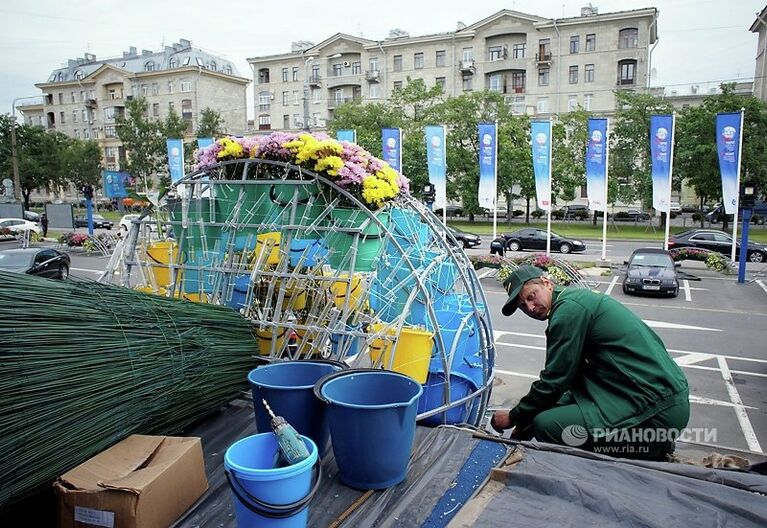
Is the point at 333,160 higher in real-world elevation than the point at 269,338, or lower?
higher

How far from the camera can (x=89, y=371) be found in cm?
311

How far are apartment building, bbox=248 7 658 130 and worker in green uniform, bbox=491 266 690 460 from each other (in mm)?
43030

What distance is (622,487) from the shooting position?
292cm

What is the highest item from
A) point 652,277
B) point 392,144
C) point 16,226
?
point 392,144

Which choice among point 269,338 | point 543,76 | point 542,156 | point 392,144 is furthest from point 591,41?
point 269,338

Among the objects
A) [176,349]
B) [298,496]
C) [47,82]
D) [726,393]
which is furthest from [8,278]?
[47,82]

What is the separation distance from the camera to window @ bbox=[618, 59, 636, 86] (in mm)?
47000

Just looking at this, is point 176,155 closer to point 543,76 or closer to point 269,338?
point 269,338

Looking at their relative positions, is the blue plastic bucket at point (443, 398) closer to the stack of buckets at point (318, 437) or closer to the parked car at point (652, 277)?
the stack of buckets at point (318, 437)

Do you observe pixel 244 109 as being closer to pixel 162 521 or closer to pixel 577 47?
pixel 577 47

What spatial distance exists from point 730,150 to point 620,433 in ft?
63.8

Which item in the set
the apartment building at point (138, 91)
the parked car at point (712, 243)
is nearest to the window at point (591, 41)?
the parked car at point (712, 243)

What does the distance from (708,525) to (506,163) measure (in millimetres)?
35821

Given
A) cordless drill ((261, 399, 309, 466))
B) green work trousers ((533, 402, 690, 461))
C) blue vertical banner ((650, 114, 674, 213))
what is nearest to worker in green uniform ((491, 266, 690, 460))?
green work trousers ((533, 402, 690, 461))
